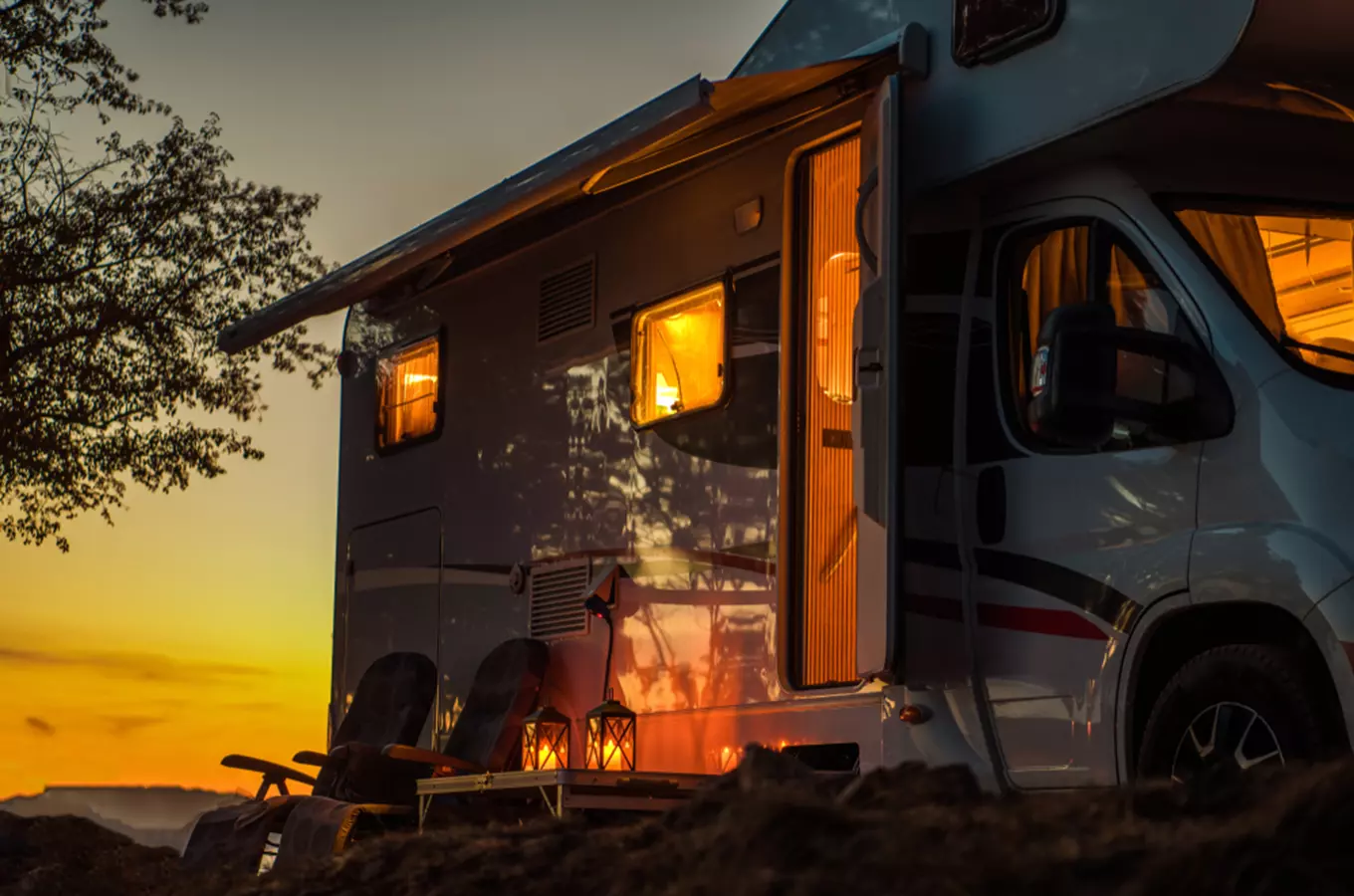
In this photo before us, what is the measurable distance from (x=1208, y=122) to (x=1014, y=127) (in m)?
0.59

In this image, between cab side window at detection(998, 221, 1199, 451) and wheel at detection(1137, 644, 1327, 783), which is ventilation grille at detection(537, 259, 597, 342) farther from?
wheel at detection(1137, 644, 1327, 783)

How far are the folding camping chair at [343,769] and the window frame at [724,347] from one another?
6.31ft

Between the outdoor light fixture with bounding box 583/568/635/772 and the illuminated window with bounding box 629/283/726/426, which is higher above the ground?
the illuminated window with bounding box 629/283/726/426

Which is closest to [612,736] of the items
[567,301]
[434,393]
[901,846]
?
[567,301]

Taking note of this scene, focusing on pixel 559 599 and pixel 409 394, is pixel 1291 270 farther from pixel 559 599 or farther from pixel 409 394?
pixel 409 394

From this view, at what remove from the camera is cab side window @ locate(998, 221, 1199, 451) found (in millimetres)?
4949

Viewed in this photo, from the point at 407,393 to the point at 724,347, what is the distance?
2798mm

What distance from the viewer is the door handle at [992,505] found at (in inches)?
216

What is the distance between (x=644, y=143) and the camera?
6191 mm

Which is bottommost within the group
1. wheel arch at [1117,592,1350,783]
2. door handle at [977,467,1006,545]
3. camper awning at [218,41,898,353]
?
wheel arch at [1117,592,1350,783]

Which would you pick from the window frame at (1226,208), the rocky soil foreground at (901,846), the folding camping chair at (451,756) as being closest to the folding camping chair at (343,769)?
the folding camping chair at (451,756)

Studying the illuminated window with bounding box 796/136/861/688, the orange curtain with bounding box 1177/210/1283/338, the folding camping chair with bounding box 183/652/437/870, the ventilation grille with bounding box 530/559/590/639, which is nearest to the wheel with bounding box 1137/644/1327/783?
the orange curtain with bounding box 1177/210/1283/338

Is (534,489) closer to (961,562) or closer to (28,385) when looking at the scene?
(961,562)

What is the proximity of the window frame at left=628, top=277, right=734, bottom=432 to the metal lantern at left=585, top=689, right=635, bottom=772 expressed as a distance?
107cm
